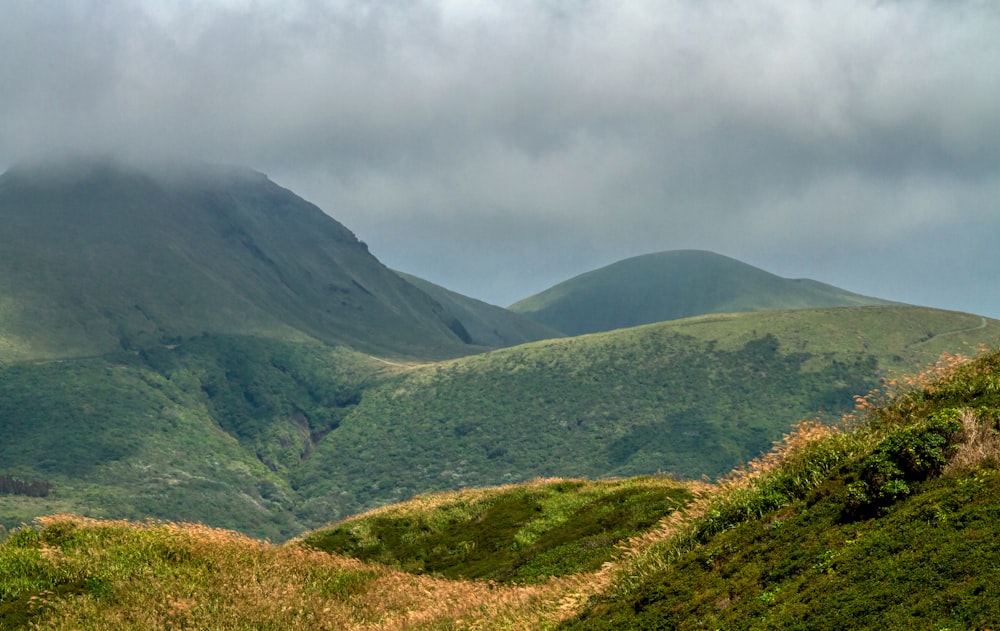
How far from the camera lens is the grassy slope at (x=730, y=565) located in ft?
39.1

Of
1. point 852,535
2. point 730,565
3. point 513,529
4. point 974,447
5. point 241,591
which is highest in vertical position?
point 974,447

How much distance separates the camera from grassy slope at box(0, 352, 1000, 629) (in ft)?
39.1

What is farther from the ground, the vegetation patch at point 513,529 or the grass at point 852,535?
the grass at point 852,535

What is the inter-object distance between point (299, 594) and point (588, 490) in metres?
15.3

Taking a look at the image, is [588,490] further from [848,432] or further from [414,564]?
[848,432]

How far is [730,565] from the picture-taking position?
48.4ft

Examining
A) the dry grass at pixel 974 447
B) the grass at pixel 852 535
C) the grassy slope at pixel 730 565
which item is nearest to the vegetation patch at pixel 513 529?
the grassy slope at pixel 730 565

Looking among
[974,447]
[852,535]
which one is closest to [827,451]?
[974,447]

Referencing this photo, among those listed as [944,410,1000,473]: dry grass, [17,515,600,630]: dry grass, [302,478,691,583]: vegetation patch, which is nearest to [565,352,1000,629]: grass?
[944,410,1000,473]: dry grass

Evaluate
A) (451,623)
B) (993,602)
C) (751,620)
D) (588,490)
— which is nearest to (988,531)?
(993,602)

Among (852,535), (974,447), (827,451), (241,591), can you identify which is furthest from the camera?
(241,591)

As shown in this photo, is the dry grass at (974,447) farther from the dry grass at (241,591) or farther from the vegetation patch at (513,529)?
the vegetation patch at (513,529)

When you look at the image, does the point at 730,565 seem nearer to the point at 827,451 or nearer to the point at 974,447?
the point at 827,451

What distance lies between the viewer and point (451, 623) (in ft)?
59.1
